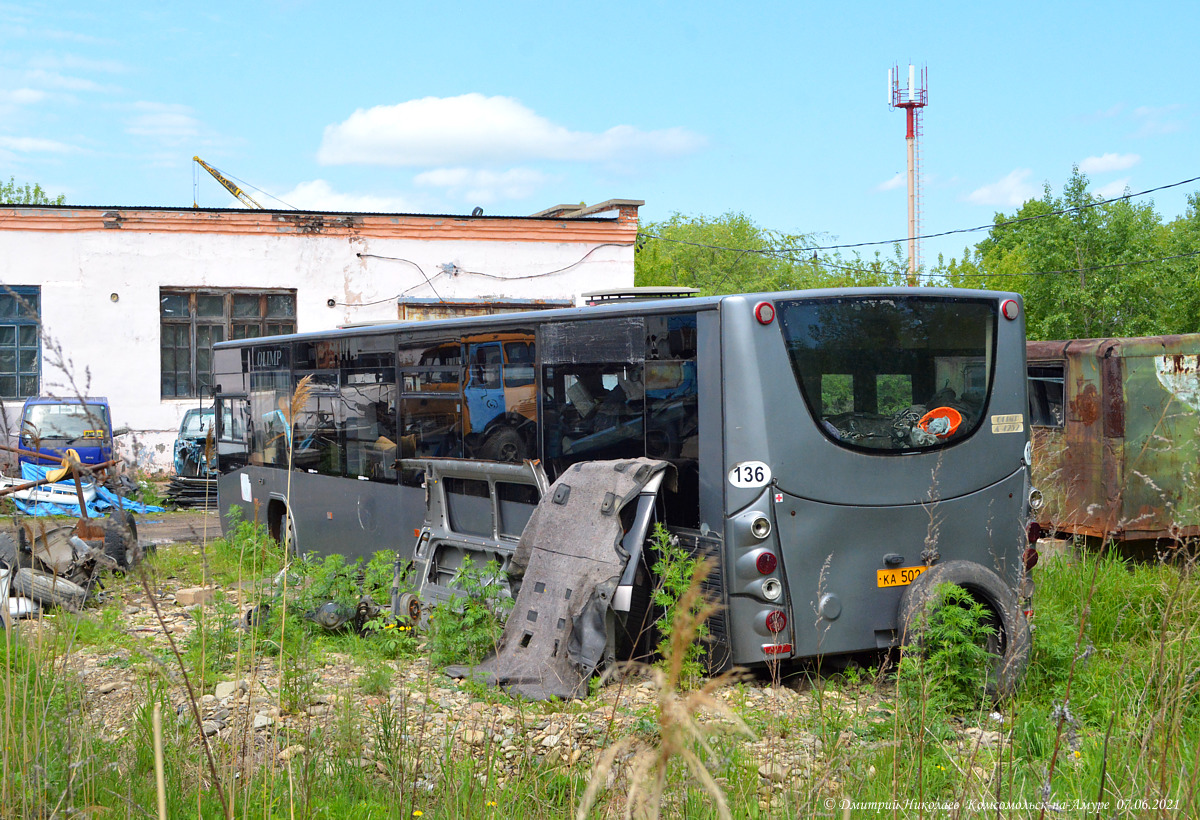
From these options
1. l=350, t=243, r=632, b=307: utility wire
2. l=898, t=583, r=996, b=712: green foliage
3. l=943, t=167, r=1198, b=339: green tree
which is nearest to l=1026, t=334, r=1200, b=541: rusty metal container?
l=898, t=583, r=996, b=712: green foliage

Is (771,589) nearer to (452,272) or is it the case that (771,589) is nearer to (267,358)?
(267,358)

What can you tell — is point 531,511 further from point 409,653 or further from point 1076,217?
point 1076,217

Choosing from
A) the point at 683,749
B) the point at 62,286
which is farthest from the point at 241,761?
the point at 62,286

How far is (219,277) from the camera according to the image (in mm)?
22359

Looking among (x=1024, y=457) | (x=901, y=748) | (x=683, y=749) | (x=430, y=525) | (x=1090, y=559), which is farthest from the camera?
(x=1090, y=559)

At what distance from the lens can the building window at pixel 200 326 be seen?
22.2m

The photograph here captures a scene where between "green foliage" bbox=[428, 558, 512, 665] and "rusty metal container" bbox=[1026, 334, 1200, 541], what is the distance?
5827mm

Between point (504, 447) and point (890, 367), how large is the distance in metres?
2.88

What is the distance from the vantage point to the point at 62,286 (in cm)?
2123

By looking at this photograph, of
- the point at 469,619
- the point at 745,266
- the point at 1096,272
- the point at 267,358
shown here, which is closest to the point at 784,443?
the point at 469,619

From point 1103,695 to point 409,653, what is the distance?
430 cm

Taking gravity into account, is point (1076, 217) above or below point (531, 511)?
above

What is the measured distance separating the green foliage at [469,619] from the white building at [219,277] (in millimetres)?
13588

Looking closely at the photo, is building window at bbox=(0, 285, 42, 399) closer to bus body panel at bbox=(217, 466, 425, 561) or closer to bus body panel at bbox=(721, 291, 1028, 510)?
bus body panel at bbox=(217, 466, 425, 561)
